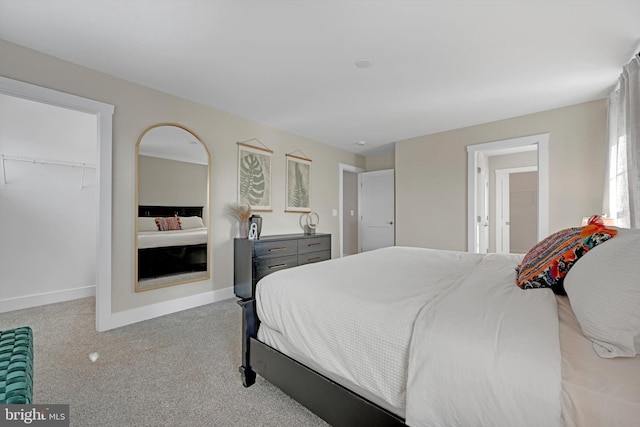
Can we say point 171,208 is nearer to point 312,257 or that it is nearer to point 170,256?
point 170,256

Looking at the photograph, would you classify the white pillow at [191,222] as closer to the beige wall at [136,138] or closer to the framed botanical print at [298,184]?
the beige wall at [136,138]

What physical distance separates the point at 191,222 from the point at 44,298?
1.98m

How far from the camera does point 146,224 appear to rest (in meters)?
2.93

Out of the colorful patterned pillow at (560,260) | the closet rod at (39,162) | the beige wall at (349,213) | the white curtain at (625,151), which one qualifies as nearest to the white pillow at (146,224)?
the closet rod at (39,162)

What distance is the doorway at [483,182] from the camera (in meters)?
3.55

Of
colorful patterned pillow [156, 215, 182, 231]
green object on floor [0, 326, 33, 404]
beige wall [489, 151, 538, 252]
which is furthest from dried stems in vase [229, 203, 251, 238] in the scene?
beige wall [489, 151, 538, 252]

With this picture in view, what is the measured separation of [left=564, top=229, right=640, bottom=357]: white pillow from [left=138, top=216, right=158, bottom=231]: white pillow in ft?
11.1

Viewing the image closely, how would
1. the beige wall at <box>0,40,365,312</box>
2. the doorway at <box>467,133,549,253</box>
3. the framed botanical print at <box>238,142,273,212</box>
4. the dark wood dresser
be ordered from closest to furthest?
the beige wall at <box>0,40,365,312</box> < the dark wood dresser < the doorway at <box>467,133,549,253</box> < the framed botanical print at <box>238,142,273,212</box>

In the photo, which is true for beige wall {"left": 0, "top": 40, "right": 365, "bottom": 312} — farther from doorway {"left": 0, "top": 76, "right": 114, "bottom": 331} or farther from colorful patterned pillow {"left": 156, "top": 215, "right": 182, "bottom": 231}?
colorful patterned pillow {"left": 156, "top": 215, "right": 182, "bottom": 231}

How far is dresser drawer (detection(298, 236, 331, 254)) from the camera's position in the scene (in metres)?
4.00

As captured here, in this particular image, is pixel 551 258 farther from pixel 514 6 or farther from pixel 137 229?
pixel 137 229

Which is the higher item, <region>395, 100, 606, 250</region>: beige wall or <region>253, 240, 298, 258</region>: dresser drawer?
<region>395, 100, 606, 250</region>: beige wall

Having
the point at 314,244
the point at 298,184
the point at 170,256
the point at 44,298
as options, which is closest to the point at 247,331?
the point at 170,256

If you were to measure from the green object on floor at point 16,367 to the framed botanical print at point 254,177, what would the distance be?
2574mm
